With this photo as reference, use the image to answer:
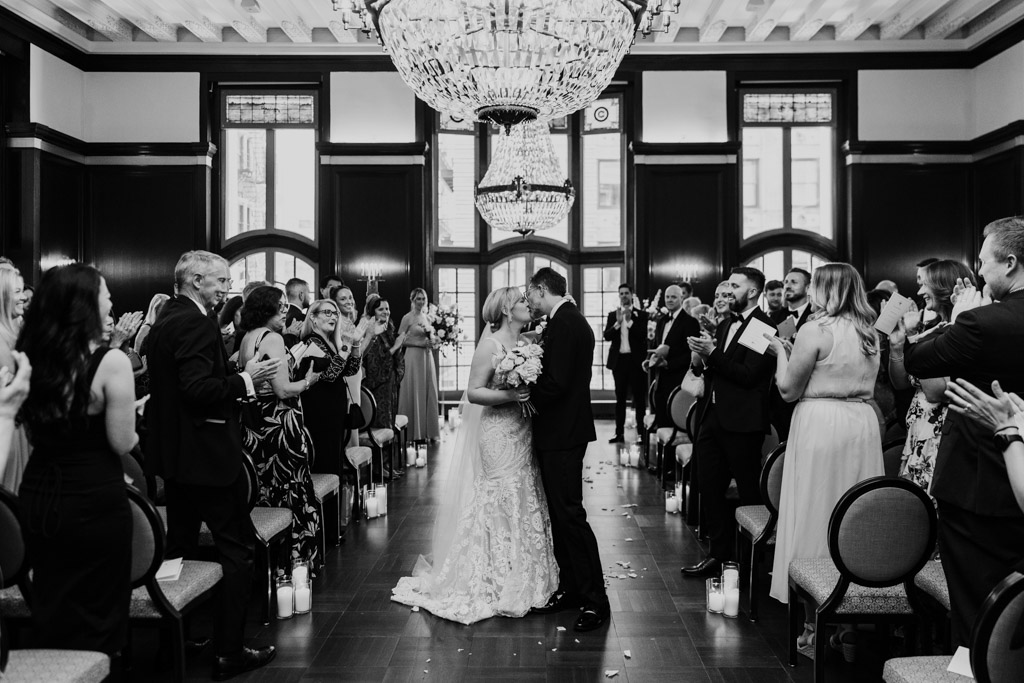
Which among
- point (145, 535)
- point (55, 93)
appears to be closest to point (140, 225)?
point (55, 93)

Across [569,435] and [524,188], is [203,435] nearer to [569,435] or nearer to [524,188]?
[569,435]

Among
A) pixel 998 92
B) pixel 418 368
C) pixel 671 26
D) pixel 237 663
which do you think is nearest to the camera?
pixel 237 663

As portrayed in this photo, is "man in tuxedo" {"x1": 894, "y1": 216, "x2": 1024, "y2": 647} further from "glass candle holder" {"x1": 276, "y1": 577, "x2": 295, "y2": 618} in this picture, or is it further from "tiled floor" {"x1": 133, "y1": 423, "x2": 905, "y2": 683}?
"glass candle holder" {"x1": 276, "y1": 577, "x2": 295, "y2": 618}

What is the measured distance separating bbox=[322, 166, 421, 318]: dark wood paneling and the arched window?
0.61 metres

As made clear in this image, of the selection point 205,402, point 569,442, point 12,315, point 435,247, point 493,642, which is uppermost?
point 435,247

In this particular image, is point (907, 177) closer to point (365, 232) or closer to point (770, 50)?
point (770, 50)

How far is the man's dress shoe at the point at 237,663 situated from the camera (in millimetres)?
3790

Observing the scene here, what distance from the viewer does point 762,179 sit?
43.3ft

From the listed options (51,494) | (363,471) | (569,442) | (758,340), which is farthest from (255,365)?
(363,471)

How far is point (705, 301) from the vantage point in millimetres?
12438

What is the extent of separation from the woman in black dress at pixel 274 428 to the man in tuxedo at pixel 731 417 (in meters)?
2.30

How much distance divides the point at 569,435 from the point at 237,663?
74.2 inches

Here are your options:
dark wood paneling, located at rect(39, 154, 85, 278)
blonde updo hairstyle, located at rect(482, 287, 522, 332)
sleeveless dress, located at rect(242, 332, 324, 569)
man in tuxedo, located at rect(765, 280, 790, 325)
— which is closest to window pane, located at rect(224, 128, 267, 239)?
dark wood paneling, located at rect(39, 154, 85, 278)

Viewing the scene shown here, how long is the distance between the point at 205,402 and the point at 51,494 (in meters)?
0.82
